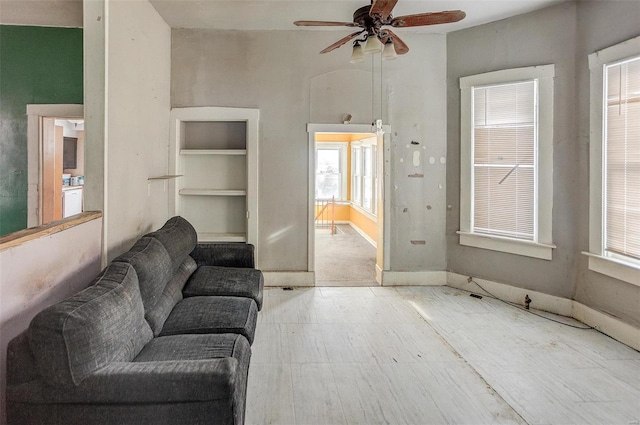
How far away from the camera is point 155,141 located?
4281 mm

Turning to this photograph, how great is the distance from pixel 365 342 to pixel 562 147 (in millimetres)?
2729

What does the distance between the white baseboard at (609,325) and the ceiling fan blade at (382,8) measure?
3120mm

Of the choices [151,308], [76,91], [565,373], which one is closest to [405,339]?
[565,373]

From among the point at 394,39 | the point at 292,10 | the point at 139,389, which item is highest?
the point at 292,10

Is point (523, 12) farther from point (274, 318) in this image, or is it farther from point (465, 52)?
point (274, 318)

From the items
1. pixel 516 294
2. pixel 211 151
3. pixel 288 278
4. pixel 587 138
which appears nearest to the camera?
pixel 587 138

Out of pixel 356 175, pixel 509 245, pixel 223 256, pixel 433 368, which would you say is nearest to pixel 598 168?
pixel 509 245

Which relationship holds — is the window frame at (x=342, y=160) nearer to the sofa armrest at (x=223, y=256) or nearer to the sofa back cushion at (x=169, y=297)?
the sofa armrest at (x=223, y=256)

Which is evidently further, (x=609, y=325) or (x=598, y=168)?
(x=598, y=168)

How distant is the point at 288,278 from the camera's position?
5031 mm

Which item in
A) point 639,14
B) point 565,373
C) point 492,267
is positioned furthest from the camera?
point 492,267

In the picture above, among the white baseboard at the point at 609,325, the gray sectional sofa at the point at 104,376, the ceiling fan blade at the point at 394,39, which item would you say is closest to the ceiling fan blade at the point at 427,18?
the ceiling fan blade at the point at 394,39

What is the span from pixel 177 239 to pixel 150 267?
0.81m

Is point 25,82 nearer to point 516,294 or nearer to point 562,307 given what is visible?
point 516,294
